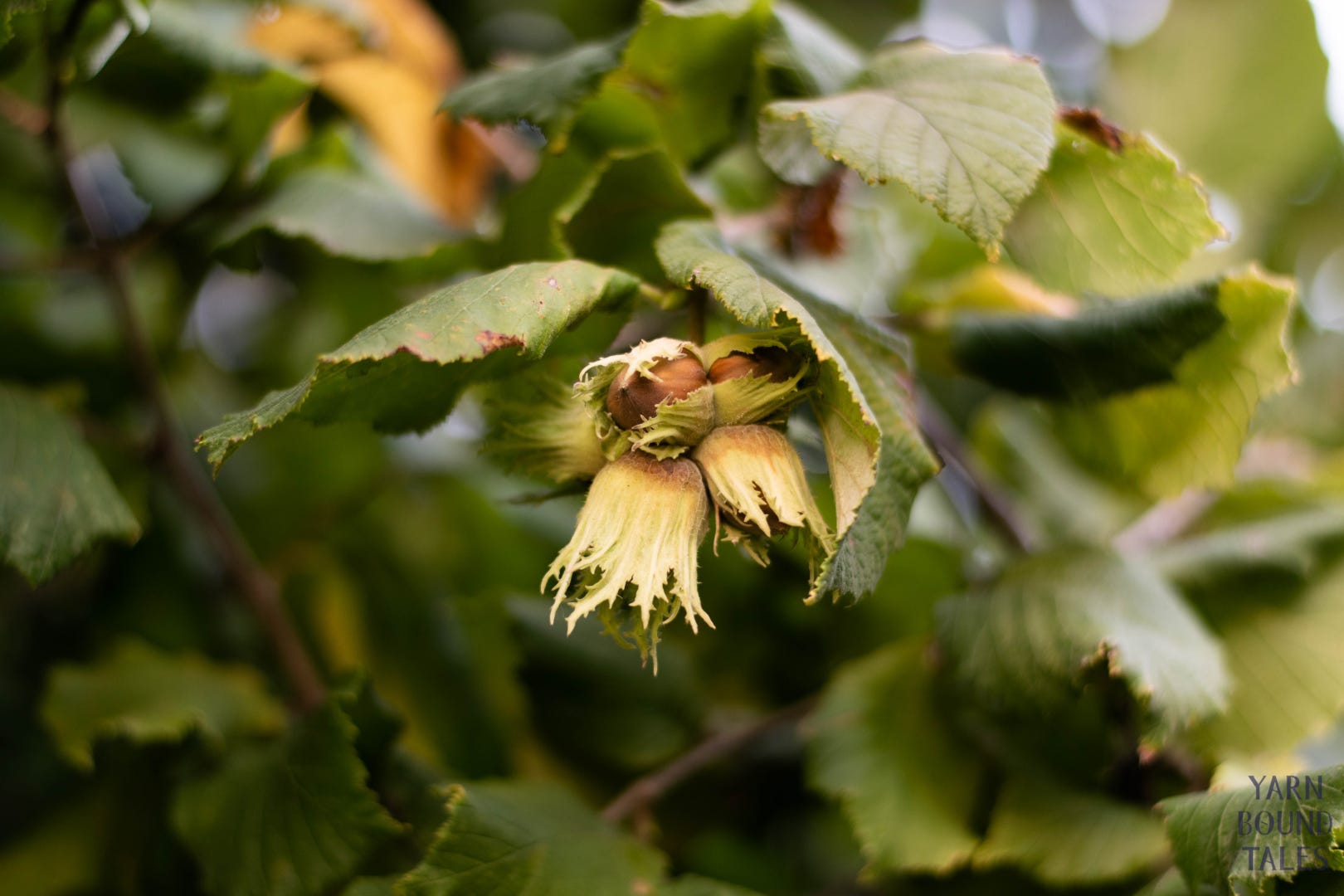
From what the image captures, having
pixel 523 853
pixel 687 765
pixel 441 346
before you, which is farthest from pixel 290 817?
pixel 441 346

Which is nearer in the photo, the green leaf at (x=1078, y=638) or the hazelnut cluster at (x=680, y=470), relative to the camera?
the hazelnut cluster at (x=680, y=470)

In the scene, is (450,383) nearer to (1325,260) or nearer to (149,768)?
(149,768)

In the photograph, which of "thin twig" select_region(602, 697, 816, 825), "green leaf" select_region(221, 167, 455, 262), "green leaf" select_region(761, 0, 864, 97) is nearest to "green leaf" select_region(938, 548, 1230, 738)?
"thin twig" select_region(602, 697, 816, 825)

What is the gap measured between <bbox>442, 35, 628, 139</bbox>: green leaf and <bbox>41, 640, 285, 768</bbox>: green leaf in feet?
1.77

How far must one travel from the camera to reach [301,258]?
131cm

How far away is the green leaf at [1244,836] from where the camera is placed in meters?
0.53

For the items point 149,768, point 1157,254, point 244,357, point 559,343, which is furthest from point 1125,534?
point 244,357

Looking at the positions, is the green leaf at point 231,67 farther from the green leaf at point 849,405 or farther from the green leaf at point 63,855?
the green leaf at point 63,855

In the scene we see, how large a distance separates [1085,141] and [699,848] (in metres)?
0.72

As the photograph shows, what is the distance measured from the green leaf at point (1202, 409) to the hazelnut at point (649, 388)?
0.41 metres

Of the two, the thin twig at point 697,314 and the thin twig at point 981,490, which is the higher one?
the thin twig at point 697,314

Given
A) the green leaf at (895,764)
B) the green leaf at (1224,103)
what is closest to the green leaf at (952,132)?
the green leaf at (895,764)

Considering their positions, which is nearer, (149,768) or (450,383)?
(450,383)

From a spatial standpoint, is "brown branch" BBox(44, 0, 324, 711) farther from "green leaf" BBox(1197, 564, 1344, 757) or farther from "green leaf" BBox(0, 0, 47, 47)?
"green leaf" BBox(1197, 564, 1344, 757)
